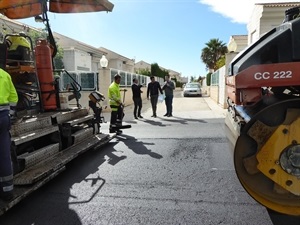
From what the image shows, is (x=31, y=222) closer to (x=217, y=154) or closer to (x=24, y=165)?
(x=24, y=165)

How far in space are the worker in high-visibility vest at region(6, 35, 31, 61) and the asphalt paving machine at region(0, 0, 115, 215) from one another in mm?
17

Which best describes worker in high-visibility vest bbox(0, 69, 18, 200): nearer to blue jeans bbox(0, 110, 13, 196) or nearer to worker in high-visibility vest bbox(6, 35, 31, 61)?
blue jeans bbox(0, 110, 13, 196)

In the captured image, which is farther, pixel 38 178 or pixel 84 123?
pixel 84 123

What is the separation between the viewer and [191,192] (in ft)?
13.5

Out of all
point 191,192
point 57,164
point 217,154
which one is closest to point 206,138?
point 217,154

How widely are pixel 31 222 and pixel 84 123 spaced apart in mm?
3549

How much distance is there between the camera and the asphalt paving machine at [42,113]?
433 centimetres

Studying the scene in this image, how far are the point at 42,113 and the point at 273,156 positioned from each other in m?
4.25

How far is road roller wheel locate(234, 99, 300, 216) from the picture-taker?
278cm

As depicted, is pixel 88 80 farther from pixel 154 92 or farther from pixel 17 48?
pixel 17 48

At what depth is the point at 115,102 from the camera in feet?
28.5

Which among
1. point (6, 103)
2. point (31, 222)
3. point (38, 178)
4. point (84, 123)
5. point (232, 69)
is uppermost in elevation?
point (232, 69)

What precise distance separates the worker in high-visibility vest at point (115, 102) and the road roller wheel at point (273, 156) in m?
5.94

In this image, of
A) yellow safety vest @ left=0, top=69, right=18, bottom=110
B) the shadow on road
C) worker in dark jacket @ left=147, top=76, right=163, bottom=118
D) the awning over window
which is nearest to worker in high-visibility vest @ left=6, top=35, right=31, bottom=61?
the awning over window
